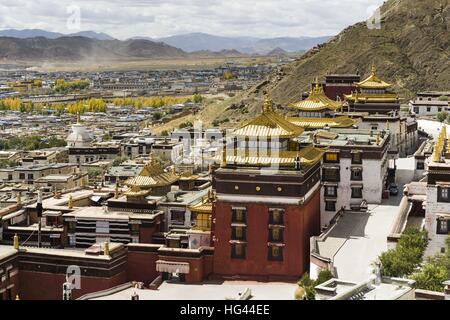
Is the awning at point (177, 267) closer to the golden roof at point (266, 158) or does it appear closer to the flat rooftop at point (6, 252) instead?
the golden roof at point (266, 158)

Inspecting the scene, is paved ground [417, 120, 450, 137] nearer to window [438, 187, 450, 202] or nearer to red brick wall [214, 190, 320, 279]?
window [438, 187, 450, 202]

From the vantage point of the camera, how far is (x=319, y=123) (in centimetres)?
4309

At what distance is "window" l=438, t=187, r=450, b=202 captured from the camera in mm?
26016

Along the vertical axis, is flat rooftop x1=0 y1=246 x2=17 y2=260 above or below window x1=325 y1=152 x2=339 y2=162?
below

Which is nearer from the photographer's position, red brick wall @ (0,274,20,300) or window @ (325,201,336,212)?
red brick wall @ (0,274,20,300)

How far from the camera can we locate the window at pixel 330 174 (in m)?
33.9

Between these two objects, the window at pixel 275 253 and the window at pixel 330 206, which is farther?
the window at pixel 330 206

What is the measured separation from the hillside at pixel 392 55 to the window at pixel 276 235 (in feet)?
205

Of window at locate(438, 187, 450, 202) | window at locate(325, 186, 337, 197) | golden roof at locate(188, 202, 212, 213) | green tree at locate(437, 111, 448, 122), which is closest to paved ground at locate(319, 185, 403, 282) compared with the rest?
window at locate(325, 186, 337, 197)

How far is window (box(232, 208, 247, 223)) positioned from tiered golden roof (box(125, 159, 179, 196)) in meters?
5.84

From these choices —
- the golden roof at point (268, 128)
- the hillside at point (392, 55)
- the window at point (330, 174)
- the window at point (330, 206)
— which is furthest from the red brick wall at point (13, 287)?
the hillside at point (392, 55)

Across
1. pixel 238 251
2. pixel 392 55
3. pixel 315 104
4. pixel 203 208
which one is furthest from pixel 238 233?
pixel 392 55
